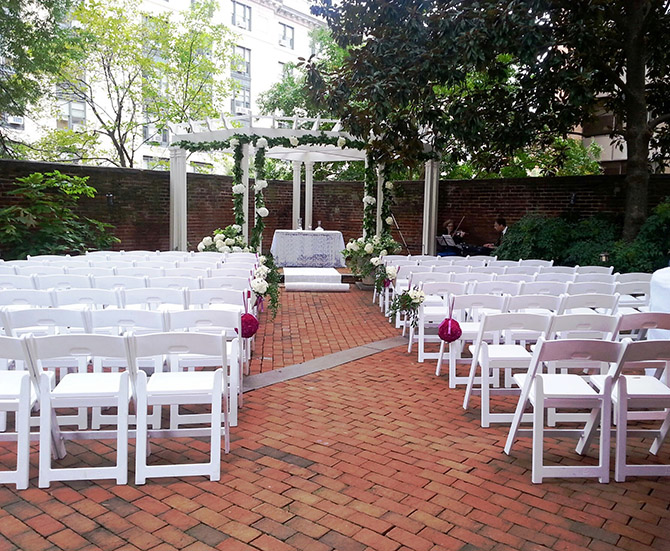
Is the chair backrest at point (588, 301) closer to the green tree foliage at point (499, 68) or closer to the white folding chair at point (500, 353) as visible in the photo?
the white folding chair at point (500, 353)

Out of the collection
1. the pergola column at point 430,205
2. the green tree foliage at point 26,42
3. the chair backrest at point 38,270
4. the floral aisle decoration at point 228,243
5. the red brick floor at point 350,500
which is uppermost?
the green tree foliage at point 26,42

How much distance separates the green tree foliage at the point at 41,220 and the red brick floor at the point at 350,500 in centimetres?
889

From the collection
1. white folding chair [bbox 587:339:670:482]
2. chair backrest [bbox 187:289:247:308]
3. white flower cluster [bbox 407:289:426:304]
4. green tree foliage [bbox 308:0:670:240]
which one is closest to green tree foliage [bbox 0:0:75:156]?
green tree foliage [bbox 308:0:670:240]

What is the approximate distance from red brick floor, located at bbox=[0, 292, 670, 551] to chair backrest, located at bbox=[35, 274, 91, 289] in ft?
8.40

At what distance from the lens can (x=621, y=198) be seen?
13.4 metres

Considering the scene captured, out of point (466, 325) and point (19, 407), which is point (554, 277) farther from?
point (19, 407)

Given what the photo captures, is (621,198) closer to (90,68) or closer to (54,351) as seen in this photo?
(54,351)

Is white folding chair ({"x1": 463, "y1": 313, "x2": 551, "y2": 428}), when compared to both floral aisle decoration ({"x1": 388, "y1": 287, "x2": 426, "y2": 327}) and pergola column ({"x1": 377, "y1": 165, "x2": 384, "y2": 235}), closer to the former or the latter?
floral aisle decoration ({"x1": 388, "y1": 287, "x2": 426, "y2": 327})

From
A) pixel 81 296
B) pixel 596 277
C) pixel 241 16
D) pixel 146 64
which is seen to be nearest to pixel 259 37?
pixel 241 16

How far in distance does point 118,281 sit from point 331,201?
13490mm

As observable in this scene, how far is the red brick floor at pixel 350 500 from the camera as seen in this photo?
9.27 ft

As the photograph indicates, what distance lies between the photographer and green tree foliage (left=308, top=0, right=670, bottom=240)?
369 inches

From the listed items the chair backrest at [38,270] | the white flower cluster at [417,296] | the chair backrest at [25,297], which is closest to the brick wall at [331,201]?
the chair backrest at [38,270]

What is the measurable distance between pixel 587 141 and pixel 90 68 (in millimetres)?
21964
